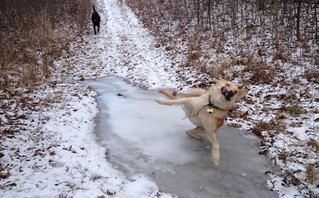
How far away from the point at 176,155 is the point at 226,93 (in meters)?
1.43

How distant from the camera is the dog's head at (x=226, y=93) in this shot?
11.5 feet

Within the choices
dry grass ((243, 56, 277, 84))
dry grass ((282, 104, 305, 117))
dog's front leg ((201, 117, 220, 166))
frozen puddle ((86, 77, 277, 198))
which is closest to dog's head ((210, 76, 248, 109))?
dog's front leg ((201, 117, 220, 166))

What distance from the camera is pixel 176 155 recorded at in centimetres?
423

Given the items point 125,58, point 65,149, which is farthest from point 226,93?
point 125,58

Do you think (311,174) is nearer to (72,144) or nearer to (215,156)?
(215,156)

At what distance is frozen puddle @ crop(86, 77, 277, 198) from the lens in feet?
11.5

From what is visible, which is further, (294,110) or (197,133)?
(294,110)

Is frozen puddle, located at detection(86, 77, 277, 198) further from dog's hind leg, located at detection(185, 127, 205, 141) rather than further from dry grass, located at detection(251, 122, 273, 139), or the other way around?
dry grass, located at detection(251, 122, 273, 139)

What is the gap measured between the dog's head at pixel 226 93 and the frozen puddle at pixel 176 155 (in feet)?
3.42

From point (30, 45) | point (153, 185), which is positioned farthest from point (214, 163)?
point (30, 45)

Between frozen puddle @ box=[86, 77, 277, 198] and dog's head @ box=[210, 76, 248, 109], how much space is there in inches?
41.0

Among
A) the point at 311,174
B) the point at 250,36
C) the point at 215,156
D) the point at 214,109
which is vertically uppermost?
the point at 250,36

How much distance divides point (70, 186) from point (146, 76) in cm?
561

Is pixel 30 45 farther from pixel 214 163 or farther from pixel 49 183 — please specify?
pixel 214 163
